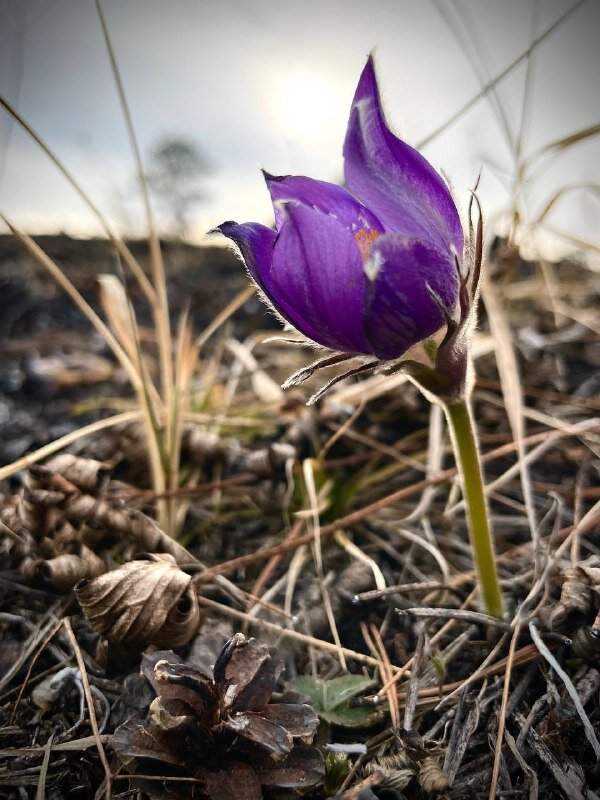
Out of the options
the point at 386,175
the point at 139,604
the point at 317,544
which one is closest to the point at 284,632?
the point at 317,544

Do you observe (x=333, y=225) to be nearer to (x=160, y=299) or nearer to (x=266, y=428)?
(x=160, y=299)

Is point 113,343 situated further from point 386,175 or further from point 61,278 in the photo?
point 386,175

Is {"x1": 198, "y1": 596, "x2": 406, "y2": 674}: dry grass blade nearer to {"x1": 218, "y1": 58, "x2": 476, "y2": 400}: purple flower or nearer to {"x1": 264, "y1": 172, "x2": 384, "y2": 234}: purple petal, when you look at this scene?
{"x1": 218, "y1": 58, "x2": 476, "y2": 400}: purple flower

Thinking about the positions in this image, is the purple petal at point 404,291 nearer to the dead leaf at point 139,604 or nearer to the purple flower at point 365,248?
the purple flower at point 365,248

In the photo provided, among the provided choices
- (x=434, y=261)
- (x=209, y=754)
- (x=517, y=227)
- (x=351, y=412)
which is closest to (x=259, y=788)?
(x=209, y=754)

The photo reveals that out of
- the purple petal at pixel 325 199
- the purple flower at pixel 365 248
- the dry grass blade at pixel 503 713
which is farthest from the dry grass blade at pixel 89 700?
the purple petal at pixel 325 199

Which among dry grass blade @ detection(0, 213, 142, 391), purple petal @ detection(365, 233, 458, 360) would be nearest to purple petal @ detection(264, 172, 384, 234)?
purple petal @ detection(365, 233, 458, 360)

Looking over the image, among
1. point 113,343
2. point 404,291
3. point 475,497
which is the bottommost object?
point 475,497
